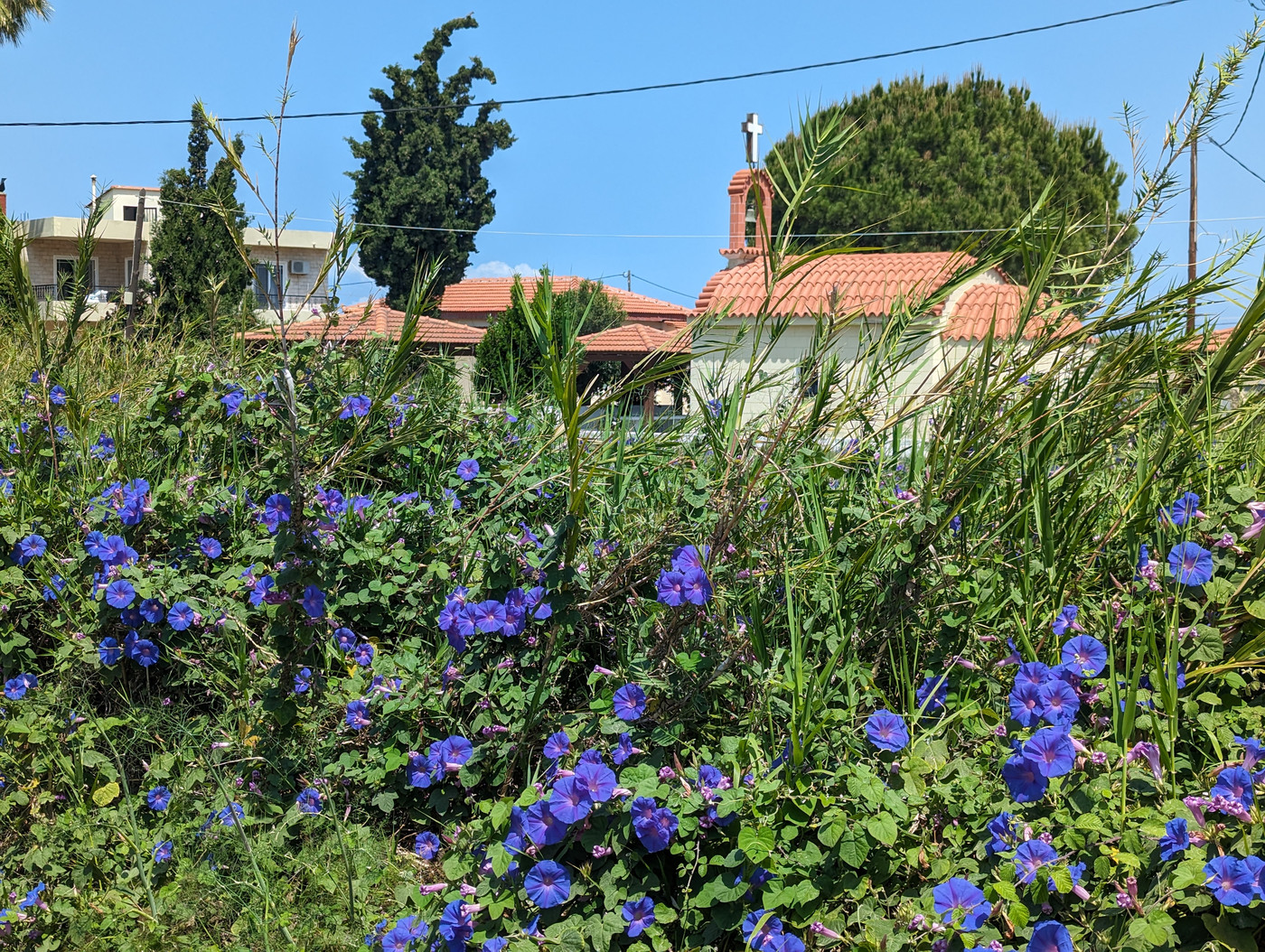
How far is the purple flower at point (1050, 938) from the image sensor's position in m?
1.51

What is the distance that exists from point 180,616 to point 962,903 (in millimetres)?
2073

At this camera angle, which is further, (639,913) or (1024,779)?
(639,913)

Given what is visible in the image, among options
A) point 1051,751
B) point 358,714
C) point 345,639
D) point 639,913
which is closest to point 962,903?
point 1051,751

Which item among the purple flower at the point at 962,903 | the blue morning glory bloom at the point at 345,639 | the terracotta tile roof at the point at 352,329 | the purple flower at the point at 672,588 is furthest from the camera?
the terracotta tile roof at the point at 352,329

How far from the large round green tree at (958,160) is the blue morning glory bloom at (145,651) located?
897 inches

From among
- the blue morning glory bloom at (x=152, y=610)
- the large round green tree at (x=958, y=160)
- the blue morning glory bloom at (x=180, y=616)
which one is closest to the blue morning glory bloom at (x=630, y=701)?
the blue morning glory bloom at (x=180, y=616)

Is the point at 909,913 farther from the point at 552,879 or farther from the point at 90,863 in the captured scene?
the point at 90,863

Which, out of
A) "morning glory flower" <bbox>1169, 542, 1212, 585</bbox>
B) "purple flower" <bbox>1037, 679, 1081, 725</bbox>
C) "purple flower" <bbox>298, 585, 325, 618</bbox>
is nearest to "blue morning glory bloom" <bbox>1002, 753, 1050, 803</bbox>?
"purple flower" <bbox>1037, 679, 1081, 725</bbox>

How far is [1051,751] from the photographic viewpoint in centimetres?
166

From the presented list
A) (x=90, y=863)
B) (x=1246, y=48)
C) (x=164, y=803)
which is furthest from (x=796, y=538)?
(x=90, y=863)

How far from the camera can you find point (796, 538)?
7.61 feet

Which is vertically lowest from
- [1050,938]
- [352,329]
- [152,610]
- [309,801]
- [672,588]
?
[309,801]

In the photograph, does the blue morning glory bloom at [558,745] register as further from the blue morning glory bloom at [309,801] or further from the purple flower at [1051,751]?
the purple flower at [1051,751]

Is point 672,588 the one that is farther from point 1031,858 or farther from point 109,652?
point 109,652
